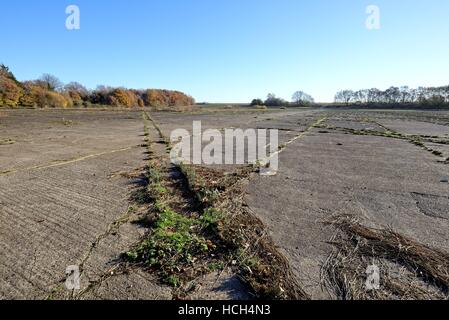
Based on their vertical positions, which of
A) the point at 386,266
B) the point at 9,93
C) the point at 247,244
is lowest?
the point at 386,266

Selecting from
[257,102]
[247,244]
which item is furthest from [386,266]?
[257,102]

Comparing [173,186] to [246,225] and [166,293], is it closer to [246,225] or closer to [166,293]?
[246,225]

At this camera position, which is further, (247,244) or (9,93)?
(9,93)

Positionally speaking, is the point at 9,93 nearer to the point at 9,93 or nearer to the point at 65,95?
the point at 9,93

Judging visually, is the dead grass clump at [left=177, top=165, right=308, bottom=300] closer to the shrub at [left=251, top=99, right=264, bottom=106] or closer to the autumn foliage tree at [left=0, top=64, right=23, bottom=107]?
the autumn foliage tree at [left=0, top=64, right=23, bottom=107]

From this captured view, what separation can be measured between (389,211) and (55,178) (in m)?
7.42

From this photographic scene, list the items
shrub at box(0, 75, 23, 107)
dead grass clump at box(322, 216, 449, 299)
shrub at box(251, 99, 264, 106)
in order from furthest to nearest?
shrub at box(251, 99, 264, 106)
shrub at box(0, 75, 23, 107)
dead grass clump at box(322, 216, 449, 299)

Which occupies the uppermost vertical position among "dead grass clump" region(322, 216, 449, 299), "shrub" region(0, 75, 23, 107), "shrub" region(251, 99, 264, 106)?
"shrub" region(251, 99, 264, 106)

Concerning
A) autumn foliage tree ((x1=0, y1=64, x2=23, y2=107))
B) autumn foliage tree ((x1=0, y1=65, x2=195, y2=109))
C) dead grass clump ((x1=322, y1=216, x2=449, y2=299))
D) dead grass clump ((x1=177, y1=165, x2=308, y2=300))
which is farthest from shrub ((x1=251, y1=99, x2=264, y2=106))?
dead grass clump ((x1=322, y1=216, x2=449, y2=299))

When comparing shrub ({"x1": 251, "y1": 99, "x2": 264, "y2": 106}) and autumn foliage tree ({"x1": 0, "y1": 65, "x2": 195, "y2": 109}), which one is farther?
shrub ({"x1": 251, "y1": 99, "x2": 264, "y2": 106})

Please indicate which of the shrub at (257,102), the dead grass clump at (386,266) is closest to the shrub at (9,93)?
the dead grass clump at (386,266)

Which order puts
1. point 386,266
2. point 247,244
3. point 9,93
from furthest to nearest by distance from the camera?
1. point 9,93
2. point 247,244
3. point 386,266

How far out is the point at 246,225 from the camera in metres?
4.59
